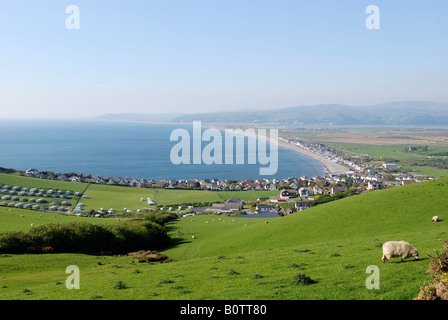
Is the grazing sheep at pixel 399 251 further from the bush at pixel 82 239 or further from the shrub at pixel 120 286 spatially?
the bush at pixel 82 239

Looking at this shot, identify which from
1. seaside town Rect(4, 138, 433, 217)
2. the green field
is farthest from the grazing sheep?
→ seaside town Rect(4, 138, 433, 217)

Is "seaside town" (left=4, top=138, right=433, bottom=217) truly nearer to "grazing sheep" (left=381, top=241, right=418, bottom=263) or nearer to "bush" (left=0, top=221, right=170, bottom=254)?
"bush" (left=0, top=221, right=170, bottom=254)

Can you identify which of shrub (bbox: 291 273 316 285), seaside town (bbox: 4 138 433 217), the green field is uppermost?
shrub (bbox: 291 273 316 285)

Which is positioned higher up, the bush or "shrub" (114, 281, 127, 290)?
"shrub" (114, 281, 127, 290)

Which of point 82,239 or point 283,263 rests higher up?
point 283,263

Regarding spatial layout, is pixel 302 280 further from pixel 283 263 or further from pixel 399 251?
pixel 399 251

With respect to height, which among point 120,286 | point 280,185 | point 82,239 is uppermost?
point 120,286

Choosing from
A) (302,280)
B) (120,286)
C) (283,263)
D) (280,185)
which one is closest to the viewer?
(302,280)

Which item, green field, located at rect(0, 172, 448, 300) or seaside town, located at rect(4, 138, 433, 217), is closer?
green field, located at rect(0, 172, 448, 300)

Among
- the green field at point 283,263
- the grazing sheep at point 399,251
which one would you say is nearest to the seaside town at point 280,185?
the green field at point 283,263

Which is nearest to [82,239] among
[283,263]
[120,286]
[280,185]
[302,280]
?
[120,286]

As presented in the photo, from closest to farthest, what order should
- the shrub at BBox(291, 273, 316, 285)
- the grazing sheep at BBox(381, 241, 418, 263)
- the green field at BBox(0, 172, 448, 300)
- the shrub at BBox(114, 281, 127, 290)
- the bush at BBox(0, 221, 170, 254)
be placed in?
1. the green field at BBox(0, 172, 448, 300)
2. the shrub at BBox(291, 273, 316, 285)
3. the grazing sheep at BBox(381, 241, 418, 263)
4. the shrub at BBox(114, 281, 127, 290)
5. the bush at BBox(0, 221, 170, 254)
